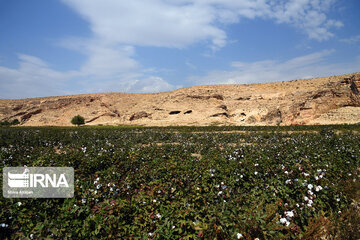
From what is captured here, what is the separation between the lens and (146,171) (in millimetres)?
5793

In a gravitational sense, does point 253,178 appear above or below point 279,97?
below

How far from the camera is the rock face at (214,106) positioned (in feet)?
108

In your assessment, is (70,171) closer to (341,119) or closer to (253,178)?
(253,178)

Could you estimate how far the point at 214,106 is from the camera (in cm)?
4497

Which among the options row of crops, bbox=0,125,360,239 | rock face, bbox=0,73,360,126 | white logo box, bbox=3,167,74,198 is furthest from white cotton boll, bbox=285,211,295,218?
rock face, bbox=0,73,360,126

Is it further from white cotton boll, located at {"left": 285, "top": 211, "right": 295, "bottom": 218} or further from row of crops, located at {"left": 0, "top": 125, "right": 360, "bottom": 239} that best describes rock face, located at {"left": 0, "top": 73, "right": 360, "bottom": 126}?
white cotton boll, located at {"left": 285, "top": 211, "right": 295, "bottom": 218}

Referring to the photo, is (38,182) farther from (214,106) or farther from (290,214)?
(214,106)

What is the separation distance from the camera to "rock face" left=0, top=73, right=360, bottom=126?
33.0 m

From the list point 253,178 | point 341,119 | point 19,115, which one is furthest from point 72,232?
point 19,115

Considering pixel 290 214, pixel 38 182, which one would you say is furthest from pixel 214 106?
pixel 290 214

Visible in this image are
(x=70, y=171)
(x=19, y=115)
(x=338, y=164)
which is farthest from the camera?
(x=19, y=115)

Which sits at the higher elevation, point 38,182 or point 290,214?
point 38,182

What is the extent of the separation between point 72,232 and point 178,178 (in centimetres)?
250

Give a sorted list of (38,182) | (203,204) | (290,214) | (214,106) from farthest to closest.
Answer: (214,106), (38,182), (203,204), (290,214)
